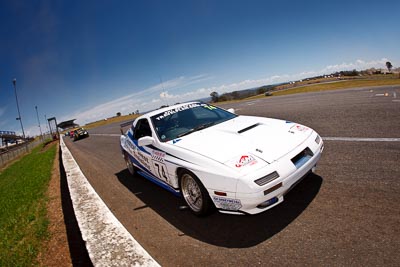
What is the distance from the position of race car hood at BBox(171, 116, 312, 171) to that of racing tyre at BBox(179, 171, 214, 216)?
396 millimetres

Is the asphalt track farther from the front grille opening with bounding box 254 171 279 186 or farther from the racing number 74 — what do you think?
the front grille opening with bounding box 254 171 279 186

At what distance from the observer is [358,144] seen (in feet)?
15.7

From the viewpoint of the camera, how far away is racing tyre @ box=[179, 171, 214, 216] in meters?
3.12

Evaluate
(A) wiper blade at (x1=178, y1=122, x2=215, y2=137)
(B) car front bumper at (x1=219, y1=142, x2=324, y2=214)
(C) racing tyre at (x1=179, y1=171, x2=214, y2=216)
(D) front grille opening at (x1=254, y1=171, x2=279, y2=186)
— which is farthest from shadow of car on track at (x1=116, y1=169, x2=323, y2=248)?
(A) wiper blade at (x1=178, y1=122, x2=215, y2=137)

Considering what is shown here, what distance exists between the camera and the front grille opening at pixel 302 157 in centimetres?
294

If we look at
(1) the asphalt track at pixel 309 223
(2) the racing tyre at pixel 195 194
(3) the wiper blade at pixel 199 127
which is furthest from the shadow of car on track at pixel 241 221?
(3) the wiper blade at pixel 199 127

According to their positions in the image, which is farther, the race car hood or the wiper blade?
the wiper blade

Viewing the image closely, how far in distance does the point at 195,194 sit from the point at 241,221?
27.8 inches

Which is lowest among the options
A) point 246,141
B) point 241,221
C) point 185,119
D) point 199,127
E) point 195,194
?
point 241,221

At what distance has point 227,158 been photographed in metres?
2.88

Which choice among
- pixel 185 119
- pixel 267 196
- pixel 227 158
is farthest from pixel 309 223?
pixel 185 119

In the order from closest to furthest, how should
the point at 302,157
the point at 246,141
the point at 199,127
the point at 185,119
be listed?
the point at 302,157 < the point at 246,141 < the point at 199,127 < the point at 185,119

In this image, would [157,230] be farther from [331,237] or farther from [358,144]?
[358,144]

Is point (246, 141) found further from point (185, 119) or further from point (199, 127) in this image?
point (185, 119)
